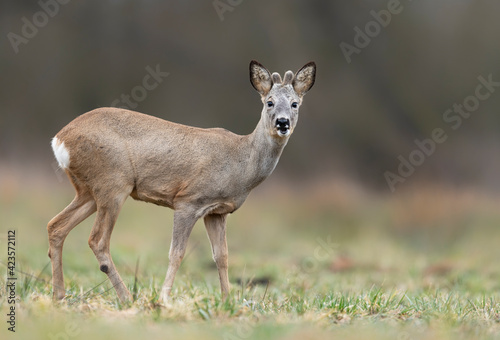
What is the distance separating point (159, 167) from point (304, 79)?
1756mm

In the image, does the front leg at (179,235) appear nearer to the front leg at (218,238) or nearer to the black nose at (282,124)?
the front leg at (218,238)

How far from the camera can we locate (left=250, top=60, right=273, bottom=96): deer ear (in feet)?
25.9

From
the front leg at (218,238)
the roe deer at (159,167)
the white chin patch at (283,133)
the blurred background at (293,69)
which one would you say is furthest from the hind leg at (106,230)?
the blurred background at (293,69)

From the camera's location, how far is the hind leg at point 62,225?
750 centimetres

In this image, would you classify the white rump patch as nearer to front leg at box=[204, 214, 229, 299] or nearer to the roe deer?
the roe deer

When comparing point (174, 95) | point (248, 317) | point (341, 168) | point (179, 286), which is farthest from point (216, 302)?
point (174, 95)

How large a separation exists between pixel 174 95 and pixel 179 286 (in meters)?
11.6

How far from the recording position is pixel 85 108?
18734 millimetres

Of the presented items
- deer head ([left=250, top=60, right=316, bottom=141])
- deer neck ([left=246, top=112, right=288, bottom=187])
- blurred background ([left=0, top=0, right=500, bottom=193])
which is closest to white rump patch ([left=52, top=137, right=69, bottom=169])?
deer neck ([left=246, top=112, right=288, bottom=187])

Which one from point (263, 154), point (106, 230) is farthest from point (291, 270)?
point (106, 230)

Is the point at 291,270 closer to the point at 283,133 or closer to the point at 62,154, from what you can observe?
the point at 283,133

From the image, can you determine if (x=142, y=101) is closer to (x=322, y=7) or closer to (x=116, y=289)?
(x=322, y=7)

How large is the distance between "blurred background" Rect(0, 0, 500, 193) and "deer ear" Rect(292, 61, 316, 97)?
32.7 ft

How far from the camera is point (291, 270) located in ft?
38.2
